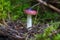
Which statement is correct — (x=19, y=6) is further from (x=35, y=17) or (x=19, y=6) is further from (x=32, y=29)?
(x=32, y=29)

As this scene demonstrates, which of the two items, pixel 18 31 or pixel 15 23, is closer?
pixel 18 31

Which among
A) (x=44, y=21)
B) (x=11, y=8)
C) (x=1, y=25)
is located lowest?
(x=1, y=25)

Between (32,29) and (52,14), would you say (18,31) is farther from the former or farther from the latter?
(52,14)

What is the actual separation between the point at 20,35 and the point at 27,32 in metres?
0.06

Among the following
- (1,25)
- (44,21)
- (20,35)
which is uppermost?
(44,21)

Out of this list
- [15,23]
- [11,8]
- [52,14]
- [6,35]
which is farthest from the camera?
[52,14]

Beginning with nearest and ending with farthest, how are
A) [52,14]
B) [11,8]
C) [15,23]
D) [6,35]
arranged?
[6,35]
[15,23]
[11,8]
[52,14]

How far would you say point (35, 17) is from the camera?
1.46 metres

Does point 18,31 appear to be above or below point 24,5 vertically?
below

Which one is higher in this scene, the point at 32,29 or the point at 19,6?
the point at 19,6

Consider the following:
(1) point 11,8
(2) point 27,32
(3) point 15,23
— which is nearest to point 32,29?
(2) point 27,32

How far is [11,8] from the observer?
4.63 feet

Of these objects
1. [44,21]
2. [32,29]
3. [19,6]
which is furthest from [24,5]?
[32,29]

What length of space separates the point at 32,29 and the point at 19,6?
333 mm
